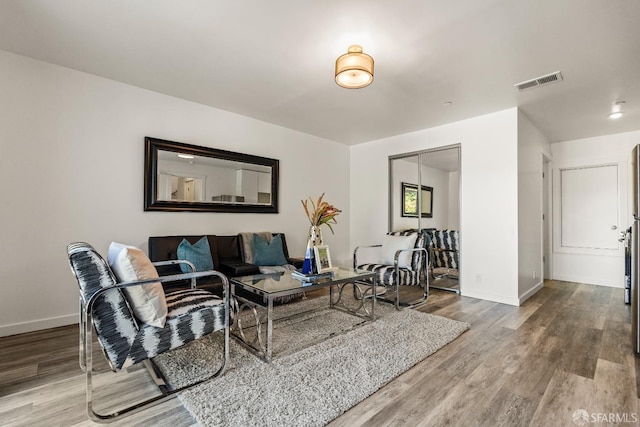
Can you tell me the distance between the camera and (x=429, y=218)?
4812 millimetres

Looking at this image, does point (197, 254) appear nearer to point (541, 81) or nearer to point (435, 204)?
point (435, 204)

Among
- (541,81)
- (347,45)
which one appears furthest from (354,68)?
(541,81)

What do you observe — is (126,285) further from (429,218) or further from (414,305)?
(429,218)

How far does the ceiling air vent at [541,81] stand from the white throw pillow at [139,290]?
3.79 metres

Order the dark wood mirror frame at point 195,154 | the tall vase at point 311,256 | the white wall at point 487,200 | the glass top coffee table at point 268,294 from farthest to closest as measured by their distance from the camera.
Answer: the white wall at point 487,200 → the dark wood mirror frame at point 195,154 → the tall vase at point 311,256 → the glass top coffee table at point 268,294

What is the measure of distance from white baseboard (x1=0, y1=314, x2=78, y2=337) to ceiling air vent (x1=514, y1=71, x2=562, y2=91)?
16.8 ft

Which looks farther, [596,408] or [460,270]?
[460,270]

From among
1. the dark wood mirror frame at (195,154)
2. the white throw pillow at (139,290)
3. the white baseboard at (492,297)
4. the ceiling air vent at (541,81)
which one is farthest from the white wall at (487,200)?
the white throw pillow at (139,290)

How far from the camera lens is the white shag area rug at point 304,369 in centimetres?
168

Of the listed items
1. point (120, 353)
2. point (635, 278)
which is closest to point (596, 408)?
point (635, 278)

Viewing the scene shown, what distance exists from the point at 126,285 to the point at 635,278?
3746 mm

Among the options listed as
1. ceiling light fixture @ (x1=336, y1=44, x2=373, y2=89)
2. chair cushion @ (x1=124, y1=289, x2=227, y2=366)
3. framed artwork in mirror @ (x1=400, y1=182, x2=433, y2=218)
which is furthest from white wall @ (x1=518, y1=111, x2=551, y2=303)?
chair cushion @ (x1=124, y1=289, x2=227, y2=366)

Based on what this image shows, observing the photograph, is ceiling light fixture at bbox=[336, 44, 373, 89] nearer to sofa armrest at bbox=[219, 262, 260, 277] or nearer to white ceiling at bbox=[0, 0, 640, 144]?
white ceiling at bbox=[0, 0, 640, 144]

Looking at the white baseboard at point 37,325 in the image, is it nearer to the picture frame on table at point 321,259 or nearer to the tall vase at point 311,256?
the tall vase at point 311,256
